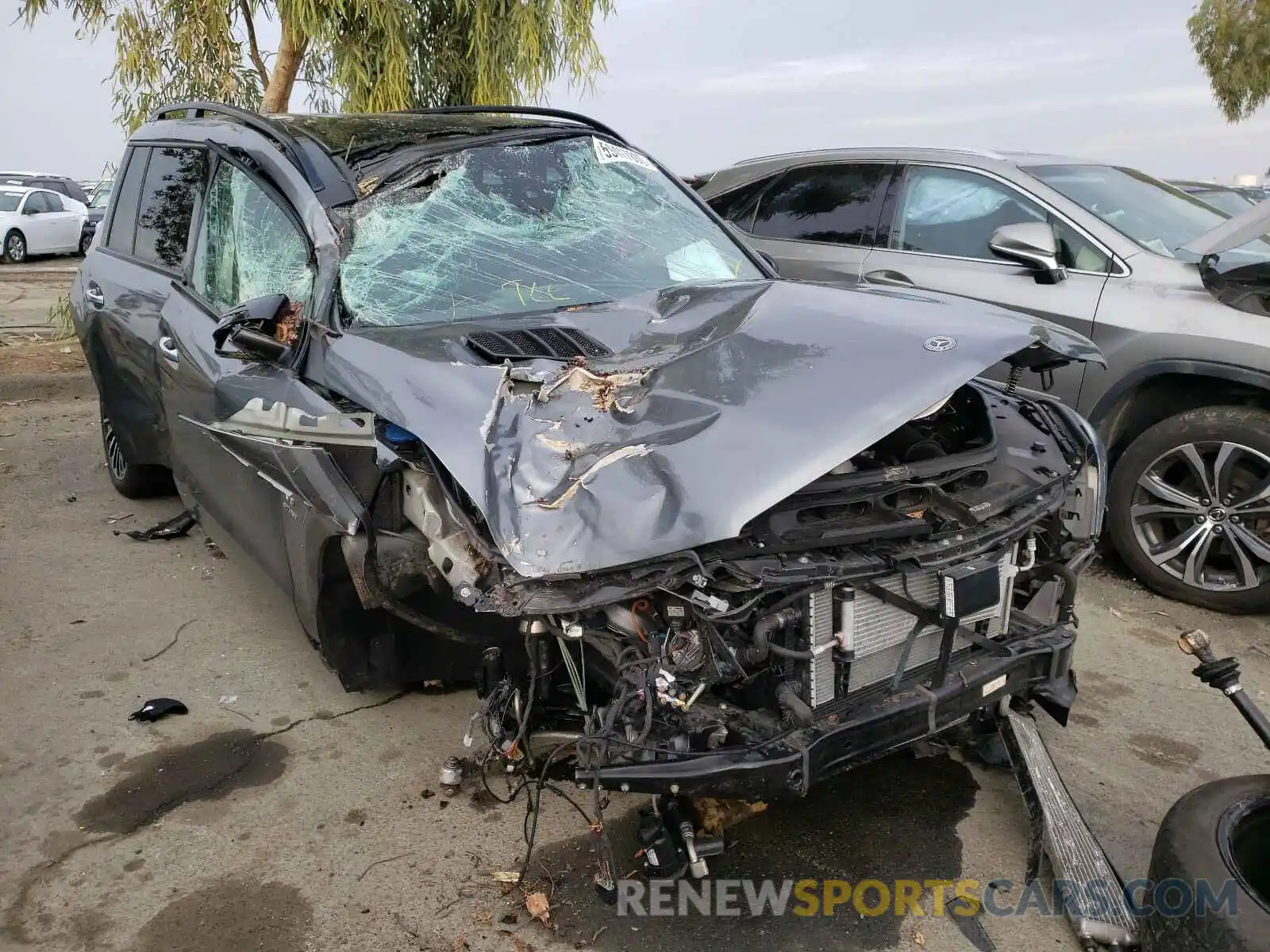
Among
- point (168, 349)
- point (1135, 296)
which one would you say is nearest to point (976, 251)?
point (1135, 296)

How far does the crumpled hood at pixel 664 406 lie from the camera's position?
2252 millimetres

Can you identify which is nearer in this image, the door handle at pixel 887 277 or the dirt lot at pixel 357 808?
the dirt lot at pixel 357 808

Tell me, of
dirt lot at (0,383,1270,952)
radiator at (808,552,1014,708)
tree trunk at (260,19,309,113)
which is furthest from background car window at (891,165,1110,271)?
tree trunk at (260,19,309,113)

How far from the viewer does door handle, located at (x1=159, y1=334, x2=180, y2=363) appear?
3.92 metres

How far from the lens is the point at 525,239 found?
3.58 m

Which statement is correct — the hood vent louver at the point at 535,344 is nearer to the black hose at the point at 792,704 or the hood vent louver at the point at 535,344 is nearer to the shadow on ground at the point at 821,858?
the black hose at the point at 792,704

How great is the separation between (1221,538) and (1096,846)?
219 cm

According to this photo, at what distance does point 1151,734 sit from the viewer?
3.42m

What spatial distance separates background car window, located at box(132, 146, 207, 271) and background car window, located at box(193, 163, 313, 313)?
211 millimetres

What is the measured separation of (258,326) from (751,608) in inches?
72.4

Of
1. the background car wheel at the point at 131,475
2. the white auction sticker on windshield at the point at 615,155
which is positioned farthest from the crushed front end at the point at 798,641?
the background car wheel at the point at 131,475

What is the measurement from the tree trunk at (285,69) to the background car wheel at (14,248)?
15.3 meters

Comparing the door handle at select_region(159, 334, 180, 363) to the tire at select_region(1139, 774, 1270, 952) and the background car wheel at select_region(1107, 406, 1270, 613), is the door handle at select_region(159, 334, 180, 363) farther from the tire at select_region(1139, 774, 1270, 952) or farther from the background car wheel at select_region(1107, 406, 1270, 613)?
the background car wheel at select_region(1107, 406, 1270, 613)

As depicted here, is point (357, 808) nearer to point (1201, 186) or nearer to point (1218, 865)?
point (1218, 865)
